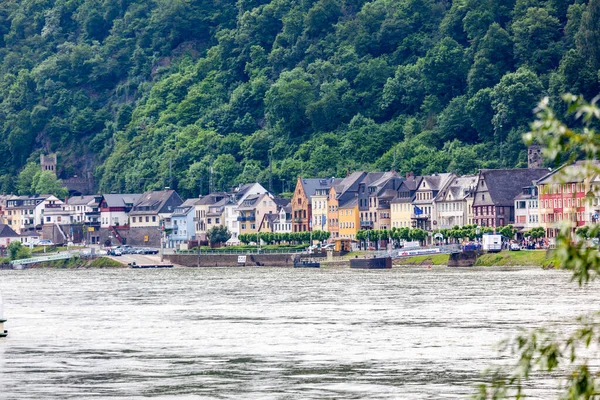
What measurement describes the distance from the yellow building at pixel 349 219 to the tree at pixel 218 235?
49.3 feet

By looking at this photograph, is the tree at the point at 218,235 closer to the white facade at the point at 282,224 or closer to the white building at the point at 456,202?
the white facade at the point at 282,224

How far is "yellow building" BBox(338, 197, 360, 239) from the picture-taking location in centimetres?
13775

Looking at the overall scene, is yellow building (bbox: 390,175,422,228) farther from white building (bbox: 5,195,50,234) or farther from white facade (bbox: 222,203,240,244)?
white building (bbox: 5,195,50,234)

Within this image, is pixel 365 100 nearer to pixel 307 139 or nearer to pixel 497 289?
pixel 307 139

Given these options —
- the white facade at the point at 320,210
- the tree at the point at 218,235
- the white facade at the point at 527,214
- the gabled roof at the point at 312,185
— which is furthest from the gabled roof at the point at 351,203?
the white facade at the point at 527,214

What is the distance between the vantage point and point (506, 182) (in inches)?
4759

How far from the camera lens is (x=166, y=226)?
533ft

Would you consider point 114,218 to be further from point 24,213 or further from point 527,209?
point 527,209

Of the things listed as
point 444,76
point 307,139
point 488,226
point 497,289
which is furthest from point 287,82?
point 497,289

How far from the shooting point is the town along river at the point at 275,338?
2748cm

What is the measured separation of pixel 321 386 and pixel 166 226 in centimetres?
13616

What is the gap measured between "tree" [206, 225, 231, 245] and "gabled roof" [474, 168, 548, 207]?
36.3 m

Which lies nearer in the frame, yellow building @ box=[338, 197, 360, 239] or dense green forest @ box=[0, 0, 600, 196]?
yellow building @ box=[338, 197, 360, 239]

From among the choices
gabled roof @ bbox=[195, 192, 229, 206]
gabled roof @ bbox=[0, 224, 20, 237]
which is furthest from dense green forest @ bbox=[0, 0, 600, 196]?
gabled roof @ bbox=[0, 224, 20, 237]
